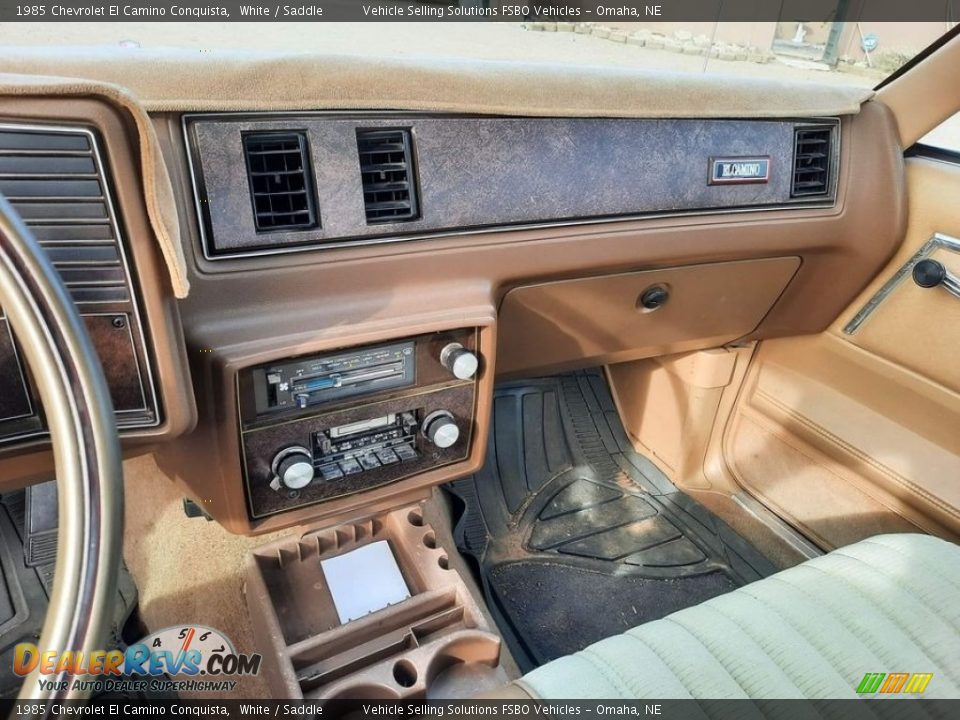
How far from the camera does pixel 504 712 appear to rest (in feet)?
2.79

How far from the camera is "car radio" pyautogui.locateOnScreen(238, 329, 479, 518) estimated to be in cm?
116

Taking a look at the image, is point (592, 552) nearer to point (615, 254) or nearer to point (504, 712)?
point (615, 254)

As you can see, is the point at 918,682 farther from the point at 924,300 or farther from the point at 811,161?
the point at 811,161

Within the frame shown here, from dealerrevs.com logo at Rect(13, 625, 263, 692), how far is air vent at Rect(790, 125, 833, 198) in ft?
5.16

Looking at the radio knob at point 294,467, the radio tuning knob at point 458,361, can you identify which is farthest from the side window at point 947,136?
the radio knob at point 294,467

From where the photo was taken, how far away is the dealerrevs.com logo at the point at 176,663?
4.76ft

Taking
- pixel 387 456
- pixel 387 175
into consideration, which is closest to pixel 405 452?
pixel 387 456

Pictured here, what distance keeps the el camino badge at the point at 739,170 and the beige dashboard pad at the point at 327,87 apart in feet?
0.30

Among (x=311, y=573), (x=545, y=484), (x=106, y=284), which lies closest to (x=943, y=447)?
(x=545, y=484)

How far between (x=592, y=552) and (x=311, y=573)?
0.85m

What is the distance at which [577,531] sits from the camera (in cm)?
201

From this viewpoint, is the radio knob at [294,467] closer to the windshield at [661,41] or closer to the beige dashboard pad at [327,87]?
the beige dashboard pad at [327,87]

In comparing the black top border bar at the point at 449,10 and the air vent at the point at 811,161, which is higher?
the black top border bar at the point at 449,10

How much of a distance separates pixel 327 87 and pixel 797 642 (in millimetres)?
1054
